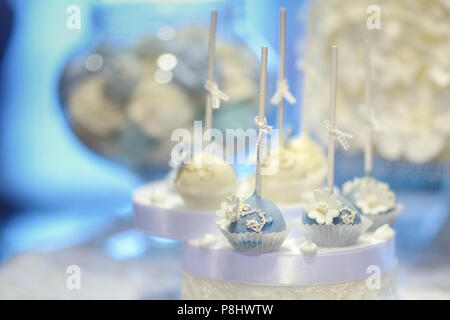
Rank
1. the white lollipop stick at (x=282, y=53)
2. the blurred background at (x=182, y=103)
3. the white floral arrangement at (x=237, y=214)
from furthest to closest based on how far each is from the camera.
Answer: the blurred background at (x=182, y=103), the white lollipop stick at (x=282, y=53), the white floral arrangement at (x=237, y=214)

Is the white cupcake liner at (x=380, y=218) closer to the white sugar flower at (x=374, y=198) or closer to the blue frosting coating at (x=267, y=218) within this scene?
the white sugar flower at (x=374, y=198)

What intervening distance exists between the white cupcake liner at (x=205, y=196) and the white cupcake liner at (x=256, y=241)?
244 millimetres

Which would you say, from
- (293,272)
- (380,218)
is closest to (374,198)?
(380,218)

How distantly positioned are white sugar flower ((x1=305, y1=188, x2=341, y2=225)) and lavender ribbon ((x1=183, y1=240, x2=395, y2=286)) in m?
0.07

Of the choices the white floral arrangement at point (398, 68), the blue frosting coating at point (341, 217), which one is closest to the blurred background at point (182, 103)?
the white floral arrangement at point (398, 68)

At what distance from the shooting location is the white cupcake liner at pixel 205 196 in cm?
142

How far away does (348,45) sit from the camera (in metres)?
1.97

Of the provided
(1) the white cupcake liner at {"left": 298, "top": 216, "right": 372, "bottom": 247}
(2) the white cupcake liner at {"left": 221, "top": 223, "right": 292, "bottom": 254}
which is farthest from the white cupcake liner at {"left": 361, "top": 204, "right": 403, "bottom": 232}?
(2) the white cupcake liner at {"left": 221, "top": 223, "right": 292, "bottom": 254}

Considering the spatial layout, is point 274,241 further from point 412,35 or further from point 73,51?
point 73,51

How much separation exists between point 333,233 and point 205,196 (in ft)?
1.11

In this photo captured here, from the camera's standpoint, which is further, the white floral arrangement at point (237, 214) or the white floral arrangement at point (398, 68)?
the white floral arrangement at point (398, 68)

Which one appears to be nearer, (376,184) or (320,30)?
(376,184)
